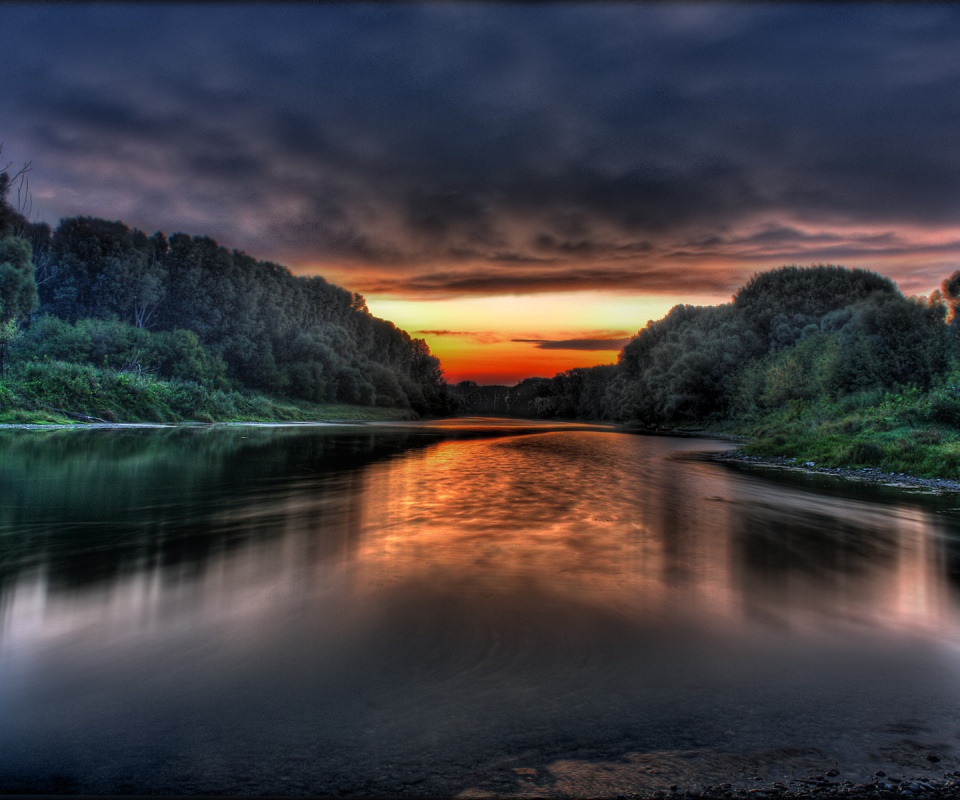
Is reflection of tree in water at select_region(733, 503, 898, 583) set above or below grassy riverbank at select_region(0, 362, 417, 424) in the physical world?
below

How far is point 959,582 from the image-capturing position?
7215 mm

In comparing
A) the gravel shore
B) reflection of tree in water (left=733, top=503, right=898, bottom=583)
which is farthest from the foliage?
reflection of tree in water (left=733, top=503, right=898, bottom=583)

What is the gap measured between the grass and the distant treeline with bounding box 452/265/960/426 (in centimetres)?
91

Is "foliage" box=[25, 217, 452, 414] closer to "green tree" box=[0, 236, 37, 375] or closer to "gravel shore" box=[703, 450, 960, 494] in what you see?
"green tree" box=[0, 236, 37, 375]

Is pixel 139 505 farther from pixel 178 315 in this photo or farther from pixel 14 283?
pixel 178 315

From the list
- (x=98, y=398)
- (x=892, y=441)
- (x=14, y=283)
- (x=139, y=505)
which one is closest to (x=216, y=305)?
(x=14, y=283)

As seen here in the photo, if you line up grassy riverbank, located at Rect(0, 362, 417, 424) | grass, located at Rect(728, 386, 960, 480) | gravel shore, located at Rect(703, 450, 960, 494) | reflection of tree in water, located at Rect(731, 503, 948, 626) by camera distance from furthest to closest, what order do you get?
grassy riverbank, located at Rect(0, 362, 417, 424), grass, located at Rect(728, 386, 960, 480), gravel shore, located at Rect(703, 450, 960, 494), reflection of tree in water, located at Rect(731, 503, 948, 626)

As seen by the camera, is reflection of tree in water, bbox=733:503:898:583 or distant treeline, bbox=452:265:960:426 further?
distant treeline, bbox=452:265:960:426

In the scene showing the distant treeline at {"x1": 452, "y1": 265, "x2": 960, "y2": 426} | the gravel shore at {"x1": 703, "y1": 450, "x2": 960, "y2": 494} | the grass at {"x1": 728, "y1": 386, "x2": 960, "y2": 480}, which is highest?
the distant treeline at {"x1": 452, "y1": 265, "x2": 960, "y2": 426}

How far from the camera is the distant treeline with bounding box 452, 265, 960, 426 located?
3588cm

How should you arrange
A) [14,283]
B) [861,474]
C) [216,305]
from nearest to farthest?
1. [861,474]
2. [14,283]
3. [216,305]

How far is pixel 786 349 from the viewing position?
176ft

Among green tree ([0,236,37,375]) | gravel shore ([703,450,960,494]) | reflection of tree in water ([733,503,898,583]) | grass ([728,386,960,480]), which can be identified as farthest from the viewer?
green tree ([0,236,37,375])

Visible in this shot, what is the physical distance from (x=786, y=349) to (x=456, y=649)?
57960mm
